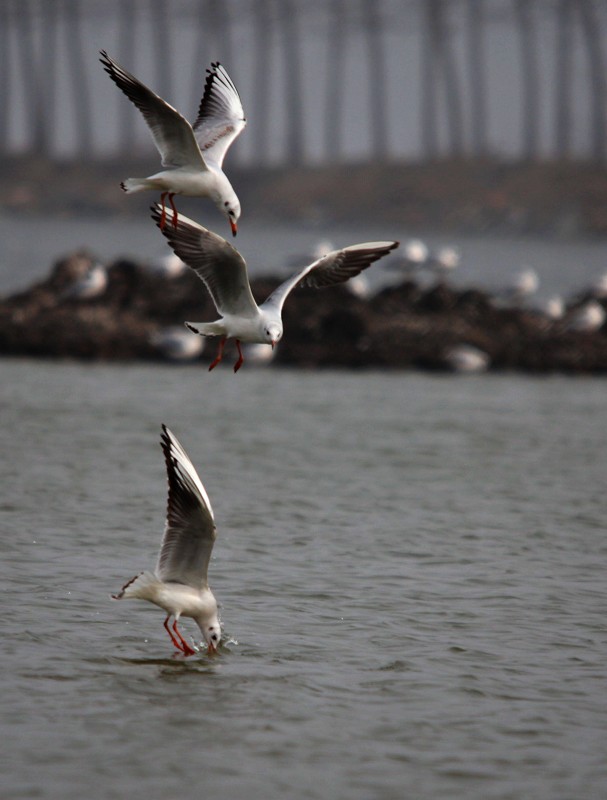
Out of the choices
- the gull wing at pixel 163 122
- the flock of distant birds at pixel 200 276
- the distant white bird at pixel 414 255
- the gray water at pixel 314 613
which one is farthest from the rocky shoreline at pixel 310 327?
the gull wing at pixel 163 122

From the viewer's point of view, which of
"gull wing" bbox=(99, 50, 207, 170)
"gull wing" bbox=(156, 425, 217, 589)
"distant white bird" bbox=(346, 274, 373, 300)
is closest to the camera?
"gull wing" bbox=(99, 50, 207, 170)

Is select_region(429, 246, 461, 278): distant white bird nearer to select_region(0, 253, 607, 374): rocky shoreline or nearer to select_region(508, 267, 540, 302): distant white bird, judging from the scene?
select_region(508, 267, 540, 302): distant white bird

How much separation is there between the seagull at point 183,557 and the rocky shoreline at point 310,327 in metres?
15.8

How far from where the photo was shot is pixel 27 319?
26484 mm

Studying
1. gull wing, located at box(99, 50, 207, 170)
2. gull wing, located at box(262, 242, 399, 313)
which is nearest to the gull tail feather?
gull wing, located at box(262, 242, 399, 313)

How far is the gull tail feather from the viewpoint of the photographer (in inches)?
369

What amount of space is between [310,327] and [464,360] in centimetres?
254

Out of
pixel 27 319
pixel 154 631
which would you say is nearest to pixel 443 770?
pixel 154 631

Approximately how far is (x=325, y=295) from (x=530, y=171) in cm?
8140

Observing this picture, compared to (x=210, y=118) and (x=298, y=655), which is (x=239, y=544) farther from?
(x=210, y=118)

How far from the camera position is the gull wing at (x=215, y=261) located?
363 inches

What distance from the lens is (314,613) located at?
11391 millimetres

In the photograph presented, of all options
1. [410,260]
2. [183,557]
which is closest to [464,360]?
[410,260]

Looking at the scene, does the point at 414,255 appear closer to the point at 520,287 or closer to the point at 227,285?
the point at 520,287
